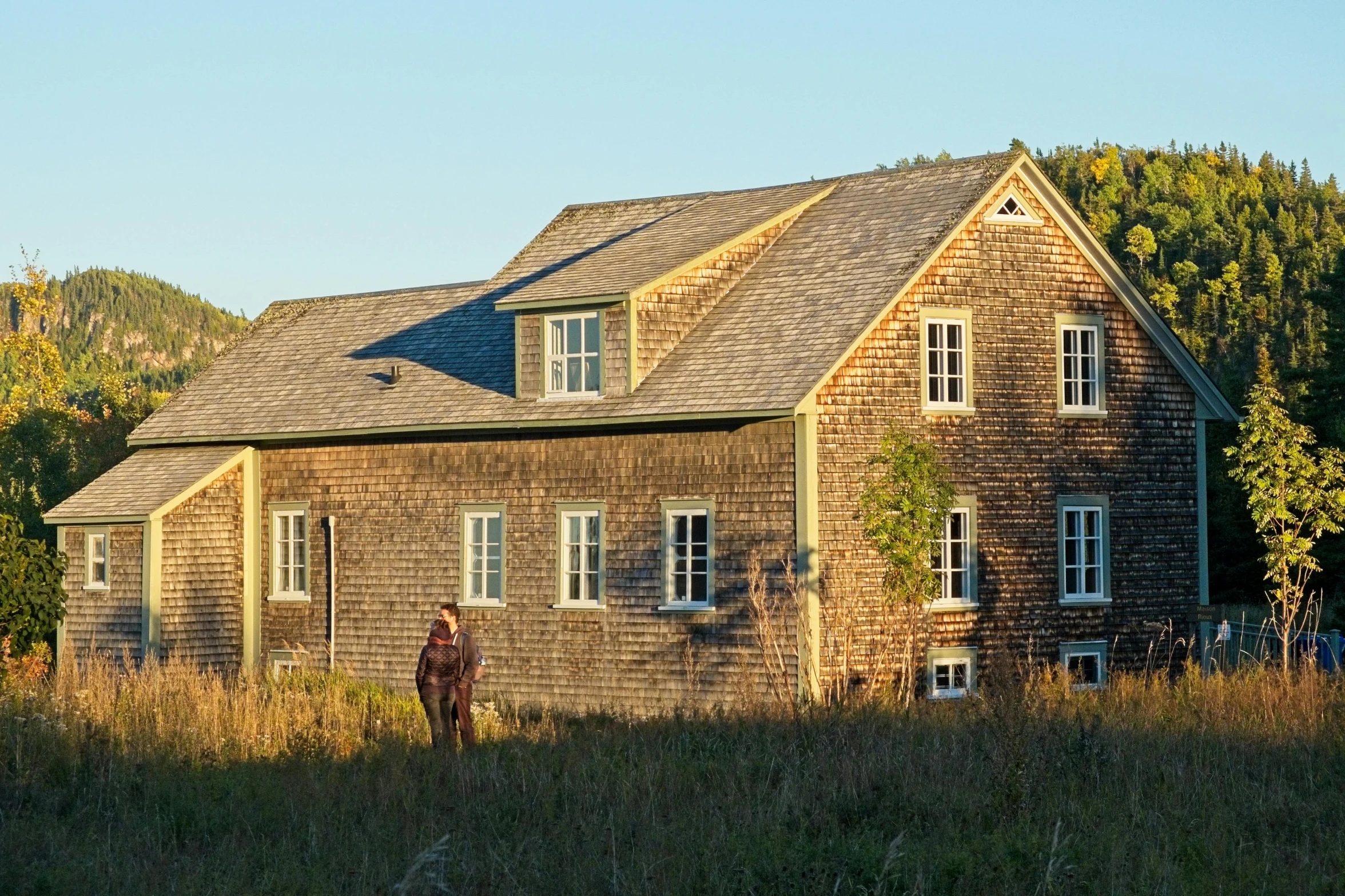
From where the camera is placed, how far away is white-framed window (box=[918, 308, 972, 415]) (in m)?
27.1

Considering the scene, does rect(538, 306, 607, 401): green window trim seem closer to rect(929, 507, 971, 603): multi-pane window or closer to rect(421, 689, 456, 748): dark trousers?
rect(929, 507, 971, 603): multi-pane window

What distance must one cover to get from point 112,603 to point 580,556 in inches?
353

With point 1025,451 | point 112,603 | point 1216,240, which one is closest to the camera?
point 1025,451

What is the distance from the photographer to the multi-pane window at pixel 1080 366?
2872 cm

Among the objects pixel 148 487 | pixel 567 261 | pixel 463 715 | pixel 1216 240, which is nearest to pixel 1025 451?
pixel 567 261

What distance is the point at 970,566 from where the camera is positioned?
27.0 meters

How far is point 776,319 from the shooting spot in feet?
90.6

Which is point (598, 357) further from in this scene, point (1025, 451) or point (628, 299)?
point (1025, 451)

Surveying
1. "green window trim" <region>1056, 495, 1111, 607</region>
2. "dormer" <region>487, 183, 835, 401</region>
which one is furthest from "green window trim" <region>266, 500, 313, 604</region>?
"green window trim" <region>1056, 495, 1111, 607</region>

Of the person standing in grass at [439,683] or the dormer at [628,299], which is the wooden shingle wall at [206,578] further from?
the person standing in grass at [439,683]

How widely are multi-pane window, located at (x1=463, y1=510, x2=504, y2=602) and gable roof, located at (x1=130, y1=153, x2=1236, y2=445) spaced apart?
1560mm

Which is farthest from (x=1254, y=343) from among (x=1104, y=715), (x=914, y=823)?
(x=914, y=823)

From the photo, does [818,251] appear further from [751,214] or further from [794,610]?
[794,610]

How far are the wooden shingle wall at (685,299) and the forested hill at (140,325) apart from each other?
424ft
